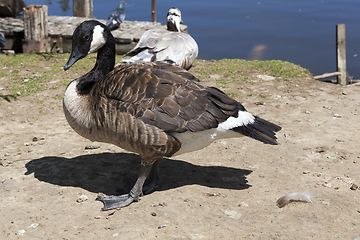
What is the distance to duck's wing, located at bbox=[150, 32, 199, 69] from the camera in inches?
297

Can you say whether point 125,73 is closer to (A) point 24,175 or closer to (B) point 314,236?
(A) point 24,175

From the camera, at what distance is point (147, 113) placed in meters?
3.90

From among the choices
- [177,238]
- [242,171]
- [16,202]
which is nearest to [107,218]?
[177,238]

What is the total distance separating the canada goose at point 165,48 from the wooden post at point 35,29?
3.96 meters

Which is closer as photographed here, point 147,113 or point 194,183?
point 147,113

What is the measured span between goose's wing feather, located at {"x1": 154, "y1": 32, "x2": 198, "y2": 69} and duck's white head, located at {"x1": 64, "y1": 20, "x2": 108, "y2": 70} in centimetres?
316

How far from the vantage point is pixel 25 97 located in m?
7.61

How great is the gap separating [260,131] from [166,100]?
1.14 meters

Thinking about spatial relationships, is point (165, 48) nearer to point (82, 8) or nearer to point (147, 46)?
point (147, 46)

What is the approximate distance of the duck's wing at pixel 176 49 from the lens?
755cm

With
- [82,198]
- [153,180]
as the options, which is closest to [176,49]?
[153,180]

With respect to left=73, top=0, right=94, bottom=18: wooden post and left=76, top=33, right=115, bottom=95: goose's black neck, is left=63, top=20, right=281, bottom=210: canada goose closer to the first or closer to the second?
left=76, top=33, right=115, bottom=95: goose's black neck

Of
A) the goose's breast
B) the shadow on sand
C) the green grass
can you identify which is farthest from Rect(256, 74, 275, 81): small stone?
the goose's breast

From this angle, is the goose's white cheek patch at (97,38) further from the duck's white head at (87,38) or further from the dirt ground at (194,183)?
the dirt ground at (194,183)
